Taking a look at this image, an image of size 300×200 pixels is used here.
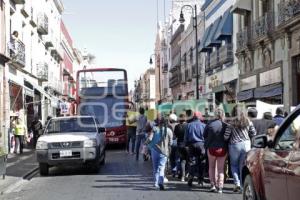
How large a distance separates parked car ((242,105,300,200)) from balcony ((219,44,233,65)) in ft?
90.7

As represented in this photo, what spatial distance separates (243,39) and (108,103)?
8.45 m

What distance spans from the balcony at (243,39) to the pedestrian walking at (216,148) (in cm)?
1914

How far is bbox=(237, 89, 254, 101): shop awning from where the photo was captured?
2980 centimetres

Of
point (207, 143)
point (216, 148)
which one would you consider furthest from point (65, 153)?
point (216, 148)

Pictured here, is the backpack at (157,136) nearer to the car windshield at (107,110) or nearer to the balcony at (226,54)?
the car windshield at (107,110)

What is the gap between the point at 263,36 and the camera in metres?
27.2

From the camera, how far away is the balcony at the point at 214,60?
39534 mm

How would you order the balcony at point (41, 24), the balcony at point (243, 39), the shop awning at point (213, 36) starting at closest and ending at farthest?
the balcony at point (243, 39) < the balcony at point (41, 24) < the shop awning at point (213, 36)

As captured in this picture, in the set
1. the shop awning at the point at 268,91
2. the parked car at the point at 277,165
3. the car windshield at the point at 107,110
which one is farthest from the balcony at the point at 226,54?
the parked car at the point at 277,165

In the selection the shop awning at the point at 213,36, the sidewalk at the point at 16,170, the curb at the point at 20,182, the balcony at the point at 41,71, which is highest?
the shop awning at the point at 213,36

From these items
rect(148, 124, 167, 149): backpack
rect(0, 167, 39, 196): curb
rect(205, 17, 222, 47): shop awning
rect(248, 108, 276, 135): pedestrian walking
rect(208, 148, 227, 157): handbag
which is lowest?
rect(0, 167, 39, 196): curb

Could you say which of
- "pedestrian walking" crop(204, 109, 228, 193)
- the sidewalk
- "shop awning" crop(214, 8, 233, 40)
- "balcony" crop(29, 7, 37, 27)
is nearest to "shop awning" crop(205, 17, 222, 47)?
"shop awning" crop(214, 8, 233, 40)

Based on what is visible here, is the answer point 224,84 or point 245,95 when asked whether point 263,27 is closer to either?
point 245,95

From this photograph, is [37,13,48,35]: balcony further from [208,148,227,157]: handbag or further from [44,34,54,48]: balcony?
[208,148,227,157]: handbag
